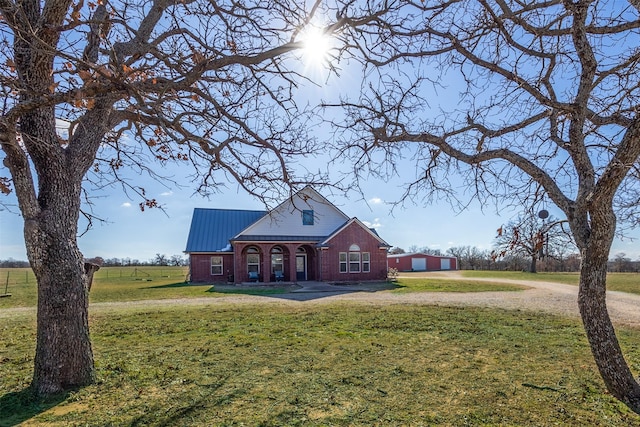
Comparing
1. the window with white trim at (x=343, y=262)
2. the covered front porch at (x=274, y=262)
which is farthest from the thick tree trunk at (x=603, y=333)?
the window with white trim at (x=343, y=262)

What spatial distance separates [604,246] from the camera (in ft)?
12.1

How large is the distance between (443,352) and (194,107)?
5.46 meters

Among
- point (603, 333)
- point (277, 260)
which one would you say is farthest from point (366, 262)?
point (603, 333)

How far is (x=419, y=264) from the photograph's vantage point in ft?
166

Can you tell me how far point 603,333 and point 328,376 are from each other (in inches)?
125

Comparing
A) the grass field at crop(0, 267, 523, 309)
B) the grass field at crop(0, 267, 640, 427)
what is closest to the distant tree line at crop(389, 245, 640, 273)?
the grass field at crop(0, 267, 523, 309)

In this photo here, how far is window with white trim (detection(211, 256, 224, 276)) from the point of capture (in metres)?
25.1

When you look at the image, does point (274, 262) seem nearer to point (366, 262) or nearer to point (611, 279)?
point (366, 262)

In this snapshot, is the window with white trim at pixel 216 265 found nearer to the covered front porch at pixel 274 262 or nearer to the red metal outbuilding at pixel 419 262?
the covered front porch at pixel 274 262

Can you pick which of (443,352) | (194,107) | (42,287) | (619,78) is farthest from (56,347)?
(619,78)

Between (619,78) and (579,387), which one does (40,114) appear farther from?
(579,387)

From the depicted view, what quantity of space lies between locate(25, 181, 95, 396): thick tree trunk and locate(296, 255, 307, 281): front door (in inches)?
834

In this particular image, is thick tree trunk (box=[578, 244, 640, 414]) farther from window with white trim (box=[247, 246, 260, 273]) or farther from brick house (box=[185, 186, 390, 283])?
window with white trim (box=[247, 246, 260, 273])

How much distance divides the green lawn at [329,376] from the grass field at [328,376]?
0.02m
